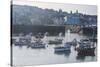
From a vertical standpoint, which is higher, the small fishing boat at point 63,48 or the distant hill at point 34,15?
the distant hill at point 34,15

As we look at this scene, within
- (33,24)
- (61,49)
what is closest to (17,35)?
(33,24)

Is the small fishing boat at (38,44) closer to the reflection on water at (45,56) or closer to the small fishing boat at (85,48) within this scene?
the reflection on water at (45,56)

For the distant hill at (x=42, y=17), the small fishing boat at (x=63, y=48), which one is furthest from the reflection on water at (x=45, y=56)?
the distant hill at (x=42, y=17)

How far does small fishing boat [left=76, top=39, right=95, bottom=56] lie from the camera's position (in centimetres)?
264

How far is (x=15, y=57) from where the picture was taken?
233cm

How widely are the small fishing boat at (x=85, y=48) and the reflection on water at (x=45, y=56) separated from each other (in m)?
0.05

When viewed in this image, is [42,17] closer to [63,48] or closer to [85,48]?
[63,48]

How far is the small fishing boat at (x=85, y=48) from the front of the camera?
8.66 ft

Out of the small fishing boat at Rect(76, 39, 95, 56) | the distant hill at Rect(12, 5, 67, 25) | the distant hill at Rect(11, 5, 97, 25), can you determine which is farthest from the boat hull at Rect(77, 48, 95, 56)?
the distant hill at Rect(12, 5, 67, 25)

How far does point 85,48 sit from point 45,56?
0.58 meters

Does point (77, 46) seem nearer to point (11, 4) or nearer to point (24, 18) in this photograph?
point (24, 18)

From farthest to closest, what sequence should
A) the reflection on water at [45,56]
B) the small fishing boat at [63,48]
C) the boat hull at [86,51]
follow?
the boat hull at [86,51]
the small fishing boat at [63,48]
the reflection on water at [45,56]

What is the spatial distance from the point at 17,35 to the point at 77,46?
0.82 metres

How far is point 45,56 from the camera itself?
8.10 ft
